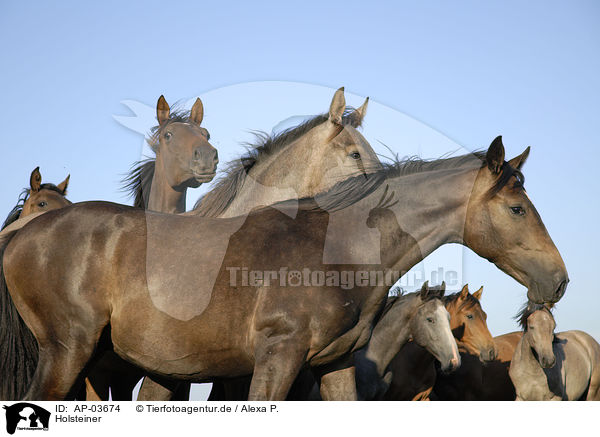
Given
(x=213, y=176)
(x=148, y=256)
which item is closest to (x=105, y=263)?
(x=148, y=256)

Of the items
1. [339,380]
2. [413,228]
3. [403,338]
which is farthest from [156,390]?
[403,338]

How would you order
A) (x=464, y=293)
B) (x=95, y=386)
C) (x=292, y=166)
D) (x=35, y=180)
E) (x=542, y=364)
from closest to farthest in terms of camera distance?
(x=95, y=386), (x=292, y=166), (x=35, y=180), (x=542, y=364), (x=464, y=293)

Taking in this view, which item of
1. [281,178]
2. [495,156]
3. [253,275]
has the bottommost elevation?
[253,275]

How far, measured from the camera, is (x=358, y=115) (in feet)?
23.7

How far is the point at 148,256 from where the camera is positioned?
14.6 feet

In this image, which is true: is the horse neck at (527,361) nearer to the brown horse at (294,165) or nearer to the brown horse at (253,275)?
the brown horse at (294,165)

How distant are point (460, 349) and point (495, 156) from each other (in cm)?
617

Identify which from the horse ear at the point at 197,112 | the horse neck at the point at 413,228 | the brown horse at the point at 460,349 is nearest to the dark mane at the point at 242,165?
the horse ear at the point at 197,112

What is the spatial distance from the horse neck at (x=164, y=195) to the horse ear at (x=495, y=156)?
330 centimetres

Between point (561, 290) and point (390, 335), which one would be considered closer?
point (561, 290)

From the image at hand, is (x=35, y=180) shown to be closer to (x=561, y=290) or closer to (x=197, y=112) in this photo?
(x=197, y=112)

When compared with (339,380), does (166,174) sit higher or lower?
higher

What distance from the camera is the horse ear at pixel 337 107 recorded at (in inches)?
260
